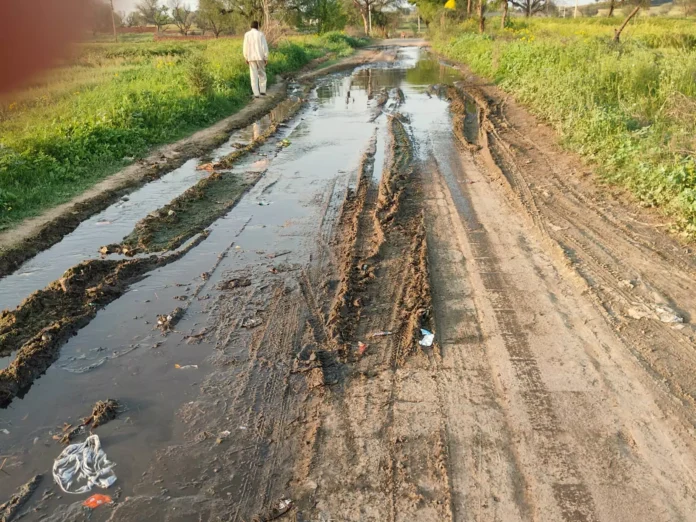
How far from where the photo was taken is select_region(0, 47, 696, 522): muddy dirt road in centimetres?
312

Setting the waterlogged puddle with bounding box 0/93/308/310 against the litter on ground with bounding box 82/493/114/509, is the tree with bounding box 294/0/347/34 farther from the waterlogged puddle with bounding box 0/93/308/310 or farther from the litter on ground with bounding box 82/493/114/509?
the litter on ground with bounding box 82/493/114/509

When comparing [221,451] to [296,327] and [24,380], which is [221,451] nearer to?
[296,327]

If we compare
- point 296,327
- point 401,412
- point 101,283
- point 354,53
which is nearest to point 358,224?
point 296,327

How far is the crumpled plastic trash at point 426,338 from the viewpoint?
14.5 ft

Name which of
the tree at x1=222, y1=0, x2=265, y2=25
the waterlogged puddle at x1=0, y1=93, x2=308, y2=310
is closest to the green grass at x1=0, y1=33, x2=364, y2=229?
the waterlogged puddle at x1=0, y1=93, x2=308, y2=310

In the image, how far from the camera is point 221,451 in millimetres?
3441

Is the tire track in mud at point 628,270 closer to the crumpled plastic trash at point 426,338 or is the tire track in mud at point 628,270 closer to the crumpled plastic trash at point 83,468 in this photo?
the crumpled plastic trash at point 426,338

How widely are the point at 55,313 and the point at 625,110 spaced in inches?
356

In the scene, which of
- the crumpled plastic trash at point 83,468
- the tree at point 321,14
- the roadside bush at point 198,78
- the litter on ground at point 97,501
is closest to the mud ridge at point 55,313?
the crumpled plastic trash at point 83,468

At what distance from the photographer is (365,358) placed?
4281 millimetres

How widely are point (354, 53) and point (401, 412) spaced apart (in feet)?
121

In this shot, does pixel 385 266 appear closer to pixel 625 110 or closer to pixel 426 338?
pixel 426 338

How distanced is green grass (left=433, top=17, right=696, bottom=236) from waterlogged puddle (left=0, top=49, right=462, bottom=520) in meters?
3.07

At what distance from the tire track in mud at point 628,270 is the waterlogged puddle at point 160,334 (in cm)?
269
